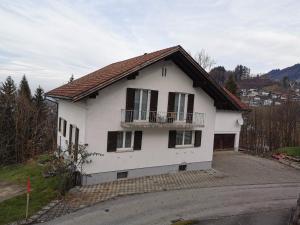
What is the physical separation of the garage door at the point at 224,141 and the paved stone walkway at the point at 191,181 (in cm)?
290

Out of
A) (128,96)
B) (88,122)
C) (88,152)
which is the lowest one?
(88,152)

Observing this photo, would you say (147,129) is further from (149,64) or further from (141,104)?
(149,64)

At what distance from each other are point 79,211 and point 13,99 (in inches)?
951

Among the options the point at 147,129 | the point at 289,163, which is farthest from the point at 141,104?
the point at 289,163

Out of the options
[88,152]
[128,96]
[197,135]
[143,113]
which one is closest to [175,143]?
[197,135]

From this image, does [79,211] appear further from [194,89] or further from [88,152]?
[194,89]

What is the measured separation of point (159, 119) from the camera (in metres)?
16.5

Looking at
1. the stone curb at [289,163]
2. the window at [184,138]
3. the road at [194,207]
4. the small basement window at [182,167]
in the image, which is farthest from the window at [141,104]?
the stone curb at [289,163]

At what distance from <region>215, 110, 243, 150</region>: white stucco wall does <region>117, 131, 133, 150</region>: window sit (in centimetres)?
1111

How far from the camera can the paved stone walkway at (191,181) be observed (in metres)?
13.1

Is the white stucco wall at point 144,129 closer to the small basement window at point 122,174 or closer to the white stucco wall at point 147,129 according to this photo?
the white stucco wall at point 147,129

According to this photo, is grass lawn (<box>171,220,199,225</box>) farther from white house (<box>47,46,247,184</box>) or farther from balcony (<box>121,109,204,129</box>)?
balcony (<box>121,109,204,129</box>)

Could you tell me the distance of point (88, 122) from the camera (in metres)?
14.7

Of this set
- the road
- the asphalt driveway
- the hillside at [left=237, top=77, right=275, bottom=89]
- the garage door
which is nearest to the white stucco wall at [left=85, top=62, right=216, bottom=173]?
the asphalt driveway
